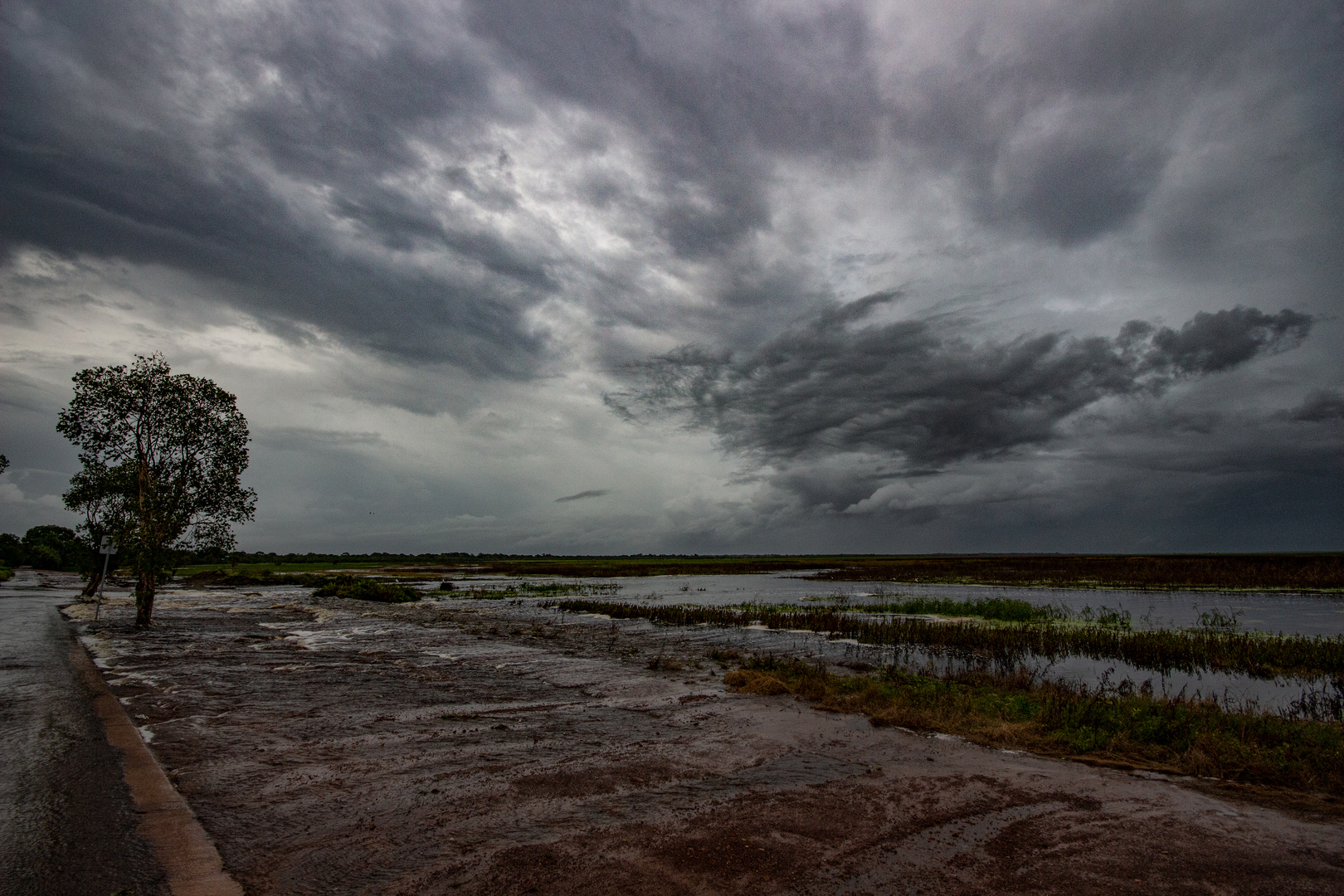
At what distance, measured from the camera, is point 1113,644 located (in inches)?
947

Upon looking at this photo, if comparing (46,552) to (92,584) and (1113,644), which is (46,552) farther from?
(1113,644)

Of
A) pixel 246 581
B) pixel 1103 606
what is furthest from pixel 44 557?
pixel 1103 606

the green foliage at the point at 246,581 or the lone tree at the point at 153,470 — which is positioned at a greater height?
the lone tree at the point at 153,470

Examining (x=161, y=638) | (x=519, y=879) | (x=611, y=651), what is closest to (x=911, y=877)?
(x=519, y=879)

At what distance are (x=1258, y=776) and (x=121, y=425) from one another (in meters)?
41.2

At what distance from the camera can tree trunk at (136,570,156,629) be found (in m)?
29.2

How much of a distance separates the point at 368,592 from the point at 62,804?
174 feet

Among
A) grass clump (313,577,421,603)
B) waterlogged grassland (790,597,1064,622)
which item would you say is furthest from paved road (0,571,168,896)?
grass clump (313,577,421,603)

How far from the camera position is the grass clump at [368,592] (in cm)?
5425

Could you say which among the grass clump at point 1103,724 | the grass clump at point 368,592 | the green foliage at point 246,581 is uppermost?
the grass clump at point 1103,724

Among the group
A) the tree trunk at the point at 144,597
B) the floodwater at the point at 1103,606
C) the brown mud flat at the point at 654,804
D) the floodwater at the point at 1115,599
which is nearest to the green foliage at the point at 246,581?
the floodwater at the point at 1103,606

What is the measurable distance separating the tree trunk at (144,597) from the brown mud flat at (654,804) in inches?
619

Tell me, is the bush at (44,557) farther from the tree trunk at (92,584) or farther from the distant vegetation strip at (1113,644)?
the distant vegetation strip at (1113,644)

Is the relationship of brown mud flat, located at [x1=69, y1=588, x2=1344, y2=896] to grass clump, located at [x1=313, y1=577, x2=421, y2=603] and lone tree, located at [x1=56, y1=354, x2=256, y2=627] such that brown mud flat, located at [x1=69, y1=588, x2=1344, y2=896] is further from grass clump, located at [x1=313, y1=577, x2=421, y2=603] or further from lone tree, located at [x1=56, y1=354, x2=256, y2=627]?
grass clump, located at [x1=313, y1=577, x2=421, y2=603]
